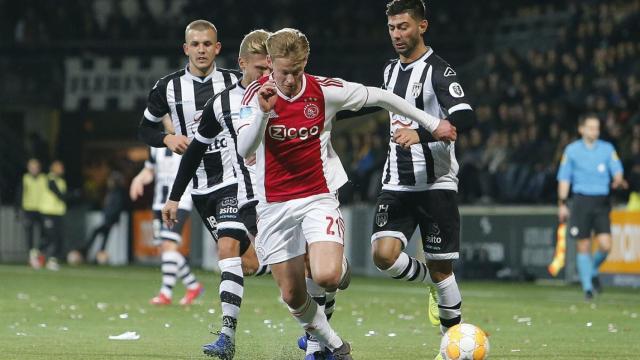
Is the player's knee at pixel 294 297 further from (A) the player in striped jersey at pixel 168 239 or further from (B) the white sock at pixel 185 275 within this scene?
(B) the white sock at pixel 185 275

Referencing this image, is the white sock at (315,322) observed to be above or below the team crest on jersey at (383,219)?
below

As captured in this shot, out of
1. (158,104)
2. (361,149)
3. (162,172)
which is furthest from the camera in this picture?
(361,149)

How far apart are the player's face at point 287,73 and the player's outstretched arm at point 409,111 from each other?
49cm

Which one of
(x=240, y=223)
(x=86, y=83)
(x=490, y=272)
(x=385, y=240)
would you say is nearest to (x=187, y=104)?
(x=240, y=223)

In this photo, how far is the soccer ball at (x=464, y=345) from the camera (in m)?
7.90

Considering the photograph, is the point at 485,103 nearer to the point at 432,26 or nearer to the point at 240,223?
the point at 432,26

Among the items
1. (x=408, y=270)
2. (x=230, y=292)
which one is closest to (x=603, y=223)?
(x=408, y=270)

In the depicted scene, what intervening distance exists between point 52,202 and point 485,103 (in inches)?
315

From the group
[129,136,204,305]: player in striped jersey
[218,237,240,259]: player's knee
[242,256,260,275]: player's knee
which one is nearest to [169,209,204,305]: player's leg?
[129,136,204,305]: player in striped jersey

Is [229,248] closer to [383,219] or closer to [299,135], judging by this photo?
[383,219]

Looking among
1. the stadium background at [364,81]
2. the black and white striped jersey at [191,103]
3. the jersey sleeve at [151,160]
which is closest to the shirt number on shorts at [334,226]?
the black and white striped jersey at [191,103]

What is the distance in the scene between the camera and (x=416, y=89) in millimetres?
8875

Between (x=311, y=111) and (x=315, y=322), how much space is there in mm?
1195

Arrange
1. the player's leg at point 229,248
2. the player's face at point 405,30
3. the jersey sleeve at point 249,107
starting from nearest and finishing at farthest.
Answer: the jersey sleeve at point 249,107, the player's face at point 405,30, the player's leg at point 229,248
